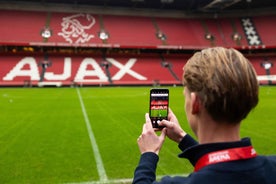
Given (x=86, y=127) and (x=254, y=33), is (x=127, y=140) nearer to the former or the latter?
(x=86, y=127)

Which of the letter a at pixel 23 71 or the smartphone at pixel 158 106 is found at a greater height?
the smartphone at pixel 158 106

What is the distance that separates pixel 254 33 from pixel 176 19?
11.3 m

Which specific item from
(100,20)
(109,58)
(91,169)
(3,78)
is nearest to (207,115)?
(91,169)

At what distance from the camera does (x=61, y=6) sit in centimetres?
4228

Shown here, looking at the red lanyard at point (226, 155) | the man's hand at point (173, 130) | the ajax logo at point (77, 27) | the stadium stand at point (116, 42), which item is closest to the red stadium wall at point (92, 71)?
the stadium stand at point (116, 42)

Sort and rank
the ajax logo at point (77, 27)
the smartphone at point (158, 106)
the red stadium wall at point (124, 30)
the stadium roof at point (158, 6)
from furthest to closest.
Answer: the stadium roof at point (158, 6), the ajax logo at point (77, 27), the red stadium wall at point (124, 30), the smartphone at point (158, 106)

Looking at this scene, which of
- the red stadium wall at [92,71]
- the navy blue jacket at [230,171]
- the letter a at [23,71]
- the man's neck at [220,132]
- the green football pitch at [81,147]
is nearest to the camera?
the navy blue jacket at [230,171]

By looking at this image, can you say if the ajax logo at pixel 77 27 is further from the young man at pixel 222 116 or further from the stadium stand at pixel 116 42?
the young man at pixel 222 116

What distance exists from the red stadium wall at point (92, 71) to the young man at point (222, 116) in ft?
108

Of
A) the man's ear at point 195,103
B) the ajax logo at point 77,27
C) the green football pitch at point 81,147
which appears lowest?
the green football pitch at point 81,147

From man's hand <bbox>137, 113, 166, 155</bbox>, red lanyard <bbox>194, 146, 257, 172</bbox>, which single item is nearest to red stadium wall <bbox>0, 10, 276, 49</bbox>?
man's hand <bbox>137, 113, 166, 155</bbox>

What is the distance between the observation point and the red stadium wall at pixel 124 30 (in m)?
37.9

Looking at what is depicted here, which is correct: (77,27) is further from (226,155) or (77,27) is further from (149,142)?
(226,155)

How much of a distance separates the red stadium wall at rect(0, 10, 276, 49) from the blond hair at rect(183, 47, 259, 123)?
37.0m
